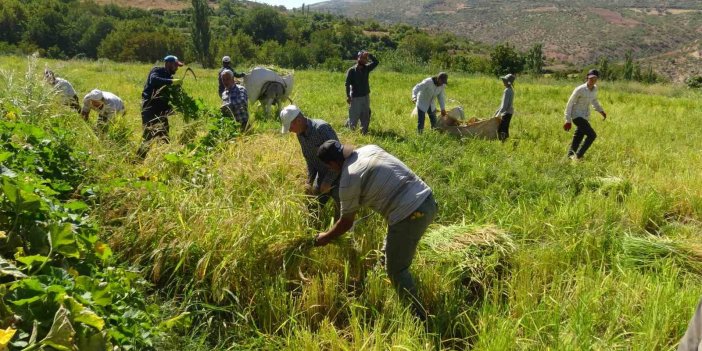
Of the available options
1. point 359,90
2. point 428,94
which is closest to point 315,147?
point 359,90

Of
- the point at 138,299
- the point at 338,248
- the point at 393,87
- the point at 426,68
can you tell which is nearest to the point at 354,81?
the point at 338,248

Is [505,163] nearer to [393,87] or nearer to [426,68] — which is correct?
[393,87]

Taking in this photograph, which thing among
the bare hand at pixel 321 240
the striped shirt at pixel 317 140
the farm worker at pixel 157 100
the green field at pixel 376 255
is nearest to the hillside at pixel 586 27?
the green field at pixel 376 255

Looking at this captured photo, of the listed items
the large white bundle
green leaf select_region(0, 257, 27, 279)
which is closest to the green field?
green leaf select_region(0, 257, 27, 279)

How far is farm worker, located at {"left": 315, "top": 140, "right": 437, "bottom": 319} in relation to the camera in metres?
2.90

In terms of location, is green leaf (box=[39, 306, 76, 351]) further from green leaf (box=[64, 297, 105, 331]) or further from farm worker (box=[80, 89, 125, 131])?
farm worker (box=[80, 89, 125, 131])

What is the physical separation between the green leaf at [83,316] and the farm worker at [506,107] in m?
7.09

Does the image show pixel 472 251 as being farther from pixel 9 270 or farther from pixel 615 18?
pixel 615 18

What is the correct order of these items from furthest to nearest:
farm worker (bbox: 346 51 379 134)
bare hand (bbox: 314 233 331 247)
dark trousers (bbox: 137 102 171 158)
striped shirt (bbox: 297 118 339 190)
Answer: farm worker (bbox: 346 51 379 134)
dark trousers (bbox: 137 102 171 158)
striped shirt (bbox: 297 118 339 190)
bare hand (bbox: 314 233 331 247)

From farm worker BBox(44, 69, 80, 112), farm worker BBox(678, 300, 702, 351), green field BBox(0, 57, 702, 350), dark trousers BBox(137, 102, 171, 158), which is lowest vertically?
green field BBox(0, 57, 702, 350)

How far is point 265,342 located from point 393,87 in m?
14.1

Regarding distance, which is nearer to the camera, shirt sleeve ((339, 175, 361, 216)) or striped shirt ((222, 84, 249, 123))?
shirt sleeve ((339, 175, 361, 216))

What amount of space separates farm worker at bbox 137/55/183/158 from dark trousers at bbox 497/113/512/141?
208 inches

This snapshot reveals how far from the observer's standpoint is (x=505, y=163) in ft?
20.2
